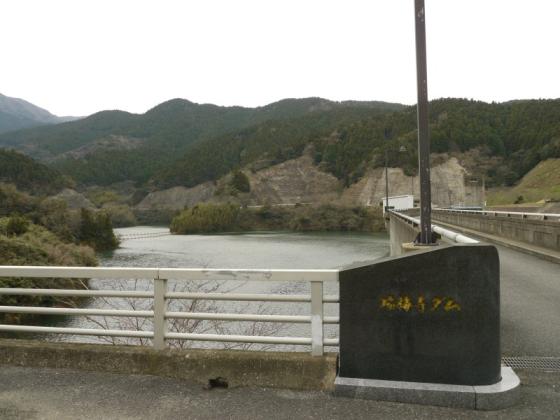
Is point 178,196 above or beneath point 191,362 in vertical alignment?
above

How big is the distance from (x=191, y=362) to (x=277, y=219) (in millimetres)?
124478

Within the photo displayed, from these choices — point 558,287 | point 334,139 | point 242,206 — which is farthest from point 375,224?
point 558,287

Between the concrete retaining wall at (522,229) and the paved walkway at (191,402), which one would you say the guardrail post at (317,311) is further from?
the concrete retaining wall at (522,229)

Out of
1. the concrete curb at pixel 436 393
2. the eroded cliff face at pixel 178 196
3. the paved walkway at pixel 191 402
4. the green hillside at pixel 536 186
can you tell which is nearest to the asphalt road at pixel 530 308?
the paved walkway at pixel 191 402

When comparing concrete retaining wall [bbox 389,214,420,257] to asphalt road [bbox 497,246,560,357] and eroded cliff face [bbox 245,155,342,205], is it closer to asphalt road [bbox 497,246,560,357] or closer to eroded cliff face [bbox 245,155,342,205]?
asphalt road [bbox 497,246,560,357]

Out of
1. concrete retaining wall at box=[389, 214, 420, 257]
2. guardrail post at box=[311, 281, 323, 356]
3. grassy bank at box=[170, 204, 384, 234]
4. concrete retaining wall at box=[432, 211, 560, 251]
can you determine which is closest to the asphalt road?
concrete retaining wall at box=[432, 211, 560, 251]

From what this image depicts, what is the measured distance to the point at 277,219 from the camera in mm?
129000

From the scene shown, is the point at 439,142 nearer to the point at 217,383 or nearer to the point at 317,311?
the point at 317,311

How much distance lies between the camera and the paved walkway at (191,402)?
3709 mm

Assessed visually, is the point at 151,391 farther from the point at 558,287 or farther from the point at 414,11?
the point at 558,287

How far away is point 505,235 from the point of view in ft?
68.5

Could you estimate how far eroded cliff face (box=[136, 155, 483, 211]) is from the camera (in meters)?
134

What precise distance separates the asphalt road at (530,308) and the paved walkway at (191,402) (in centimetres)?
136

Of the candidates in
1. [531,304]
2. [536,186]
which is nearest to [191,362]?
[531,304]
